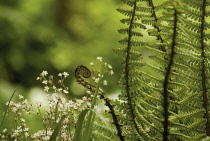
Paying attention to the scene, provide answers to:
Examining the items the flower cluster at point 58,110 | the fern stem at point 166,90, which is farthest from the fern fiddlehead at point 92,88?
the flower cluster at point 58,110

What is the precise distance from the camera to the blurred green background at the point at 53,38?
3.56 m

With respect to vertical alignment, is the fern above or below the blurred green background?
below

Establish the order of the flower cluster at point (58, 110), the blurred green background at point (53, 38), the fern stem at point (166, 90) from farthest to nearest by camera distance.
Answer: the blurred green background at point (53, 38) < the flower cluster at point (58, 110) < the fern stem at point (166, 90)

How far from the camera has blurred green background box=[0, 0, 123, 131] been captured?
3558mm

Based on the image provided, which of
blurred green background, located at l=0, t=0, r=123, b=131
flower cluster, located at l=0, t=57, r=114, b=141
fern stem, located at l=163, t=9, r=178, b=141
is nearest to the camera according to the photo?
fern stem, located at l=163, t=9, r=178, b=141

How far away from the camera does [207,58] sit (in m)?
0.79

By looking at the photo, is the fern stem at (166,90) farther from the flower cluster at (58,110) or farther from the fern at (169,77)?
the flower cluster at (58,110)

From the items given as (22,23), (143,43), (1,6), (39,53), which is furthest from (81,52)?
(143,43)

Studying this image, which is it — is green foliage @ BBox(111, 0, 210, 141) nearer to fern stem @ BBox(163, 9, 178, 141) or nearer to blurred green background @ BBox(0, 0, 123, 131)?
fern stem @ BBox(163, 9, 178, 141)

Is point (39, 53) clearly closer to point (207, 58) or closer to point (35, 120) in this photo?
point (35, 120)

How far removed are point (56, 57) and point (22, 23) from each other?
521mm

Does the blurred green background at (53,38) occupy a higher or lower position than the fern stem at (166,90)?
higher

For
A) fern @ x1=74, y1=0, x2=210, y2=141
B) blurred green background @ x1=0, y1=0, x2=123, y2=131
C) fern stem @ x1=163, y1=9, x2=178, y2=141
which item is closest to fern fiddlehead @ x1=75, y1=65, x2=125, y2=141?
fern @ x1=74, y1=0, x2=210, y2=141

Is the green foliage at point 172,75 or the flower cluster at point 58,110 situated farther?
the flower cluster at point 58,110
